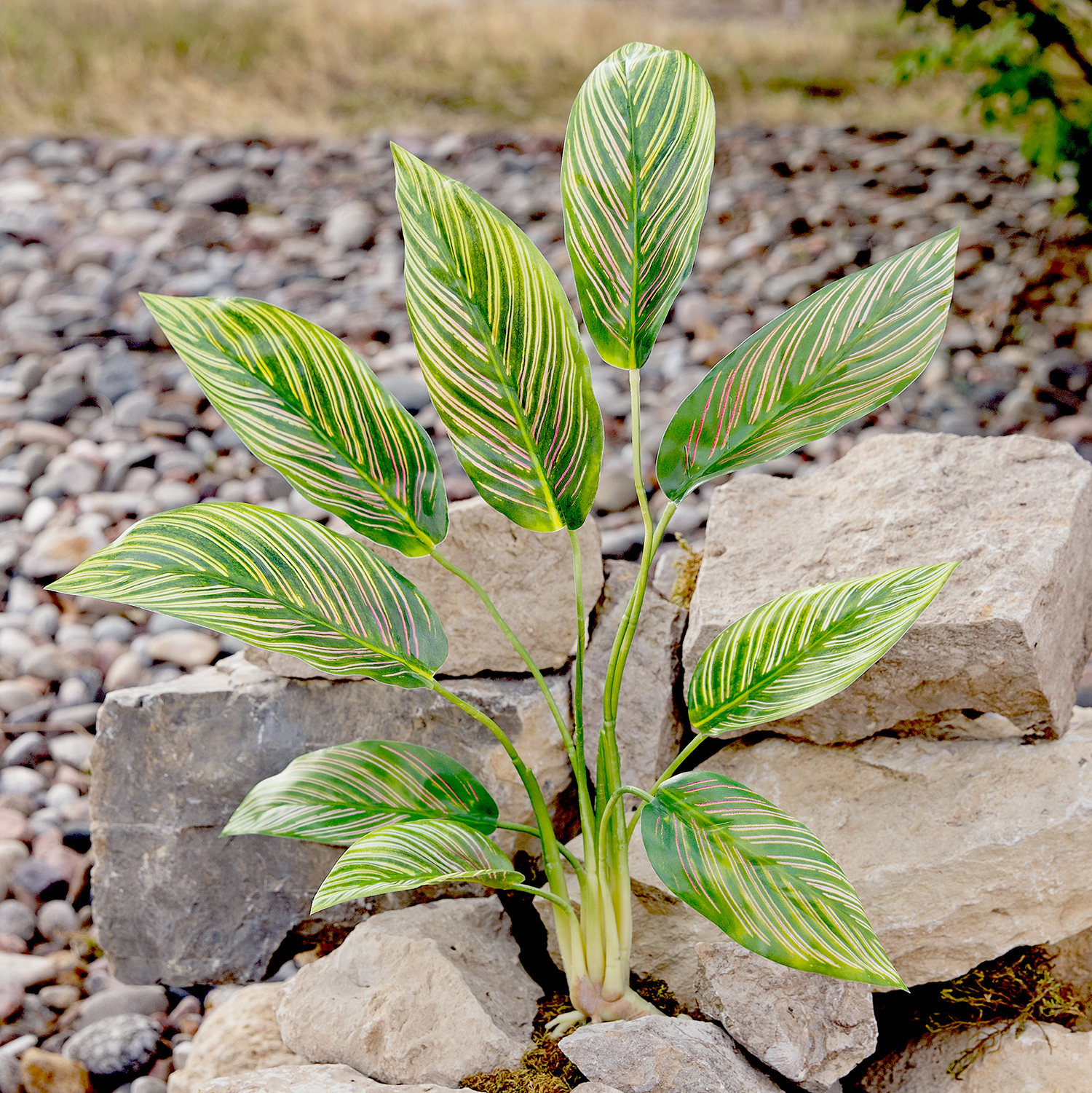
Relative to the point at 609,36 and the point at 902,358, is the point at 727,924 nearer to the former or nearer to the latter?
the point at 902,358

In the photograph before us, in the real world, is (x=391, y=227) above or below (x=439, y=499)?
below

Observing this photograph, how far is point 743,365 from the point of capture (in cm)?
115

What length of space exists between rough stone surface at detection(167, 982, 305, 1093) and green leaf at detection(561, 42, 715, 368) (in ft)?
3.07

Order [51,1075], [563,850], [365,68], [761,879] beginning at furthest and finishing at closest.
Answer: [365,68]
[51,1075]
[563,850]
[761,879]

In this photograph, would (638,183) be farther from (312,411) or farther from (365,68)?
(365,68)

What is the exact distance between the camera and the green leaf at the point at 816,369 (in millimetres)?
1114

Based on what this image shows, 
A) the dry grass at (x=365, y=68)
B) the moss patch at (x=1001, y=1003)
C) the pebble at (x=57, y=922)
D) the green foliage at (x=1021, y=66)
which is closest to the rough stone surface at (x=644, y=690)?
the moss patch at (x=1001, y=1003)

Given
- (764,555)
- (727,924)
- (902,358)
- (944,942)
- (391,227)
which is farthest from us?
(391,227)

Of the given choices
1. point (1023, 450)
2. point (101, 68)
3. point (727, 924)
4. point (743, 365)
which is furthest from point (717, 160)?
point (727, 924)

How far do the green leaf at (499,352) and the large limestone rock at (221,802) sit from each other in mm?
406

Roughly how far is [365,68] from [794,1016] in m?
4.98

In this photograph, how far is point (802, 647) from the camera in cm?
109

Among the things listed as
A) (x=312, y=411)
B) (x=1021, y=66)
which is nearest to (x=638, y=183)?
(x=312, y=411)

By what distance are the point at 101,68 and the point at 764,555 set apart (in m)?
4.49
